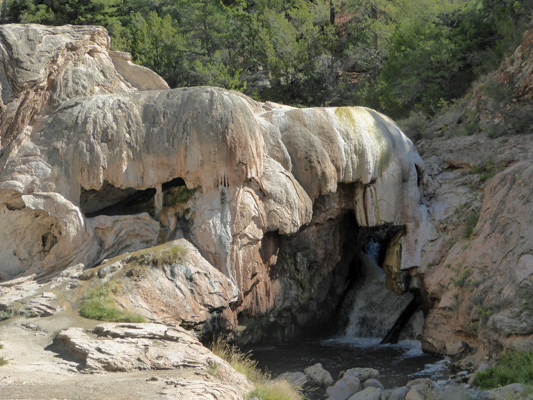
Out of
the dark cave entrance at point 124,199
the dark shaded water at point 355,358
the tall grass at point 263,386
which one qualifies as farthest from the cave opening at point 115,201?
the dark shaded water at point 355,358

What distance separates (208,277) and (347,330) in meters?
5.71

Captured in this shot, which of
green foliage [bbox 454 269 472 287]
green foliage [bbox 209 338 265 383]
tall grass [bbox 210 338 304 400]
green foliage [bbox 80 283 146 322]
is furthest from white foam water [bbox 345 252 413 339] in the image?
green foliage [bbox 80 283 146 322]

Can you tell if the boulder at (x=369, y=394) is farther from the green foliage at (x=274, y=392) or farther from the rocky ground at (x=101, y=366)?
the rocky ground at (x=101, y=366)

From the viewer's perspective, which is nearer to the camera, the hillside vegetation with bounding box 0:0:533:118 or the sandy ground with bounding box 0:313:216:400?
the sandy ground with bounding box 0:313:216:400

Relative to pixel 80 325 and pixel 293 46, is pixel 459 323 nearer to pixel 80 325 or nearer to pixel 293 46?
pixel 80 325

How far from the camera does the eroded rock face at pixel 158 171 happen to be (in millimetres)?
16156

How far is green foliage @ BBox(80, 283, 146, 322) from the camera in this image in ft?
45.5

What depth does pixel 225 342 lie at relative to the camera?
16.0 meters

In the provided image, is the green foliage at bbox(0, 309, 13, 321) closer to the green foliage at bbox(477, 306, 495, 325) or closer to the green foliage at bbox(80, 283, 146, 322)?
the green foliage at bbox(80, 283, 146, 322)

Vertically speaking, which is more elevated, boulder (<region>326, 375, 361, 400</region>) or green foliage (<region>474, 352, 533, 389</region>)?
green foliage (<region>474, 352, 533, 389</region>)

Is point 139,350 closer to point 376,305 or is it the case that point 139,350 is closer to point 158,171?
point 158,171

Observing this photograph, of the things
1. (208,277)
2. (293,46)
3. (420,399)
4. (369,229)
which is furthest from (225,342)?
(293,46)

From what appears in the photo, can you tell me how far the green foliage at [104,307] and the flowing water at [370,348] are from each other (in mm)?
3856

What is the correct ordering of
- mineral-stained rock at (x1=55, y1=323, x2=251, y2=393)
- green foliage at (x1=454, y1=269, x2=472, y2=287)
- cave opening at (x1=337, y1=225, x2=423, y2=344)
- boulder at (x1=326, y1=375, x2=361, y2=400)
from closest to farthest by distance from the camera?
1. mineral-stained rock at (x1=55, y1=323, x2=251, y2=393)
2. boulder at (x1=326, y1=375, x2=361, y2=400)
3. green foliage at (x1=454, y1=269, x2=472, y2=287)
4. cave opening at (x1=337, y1=225, x2=423, y2=344)
